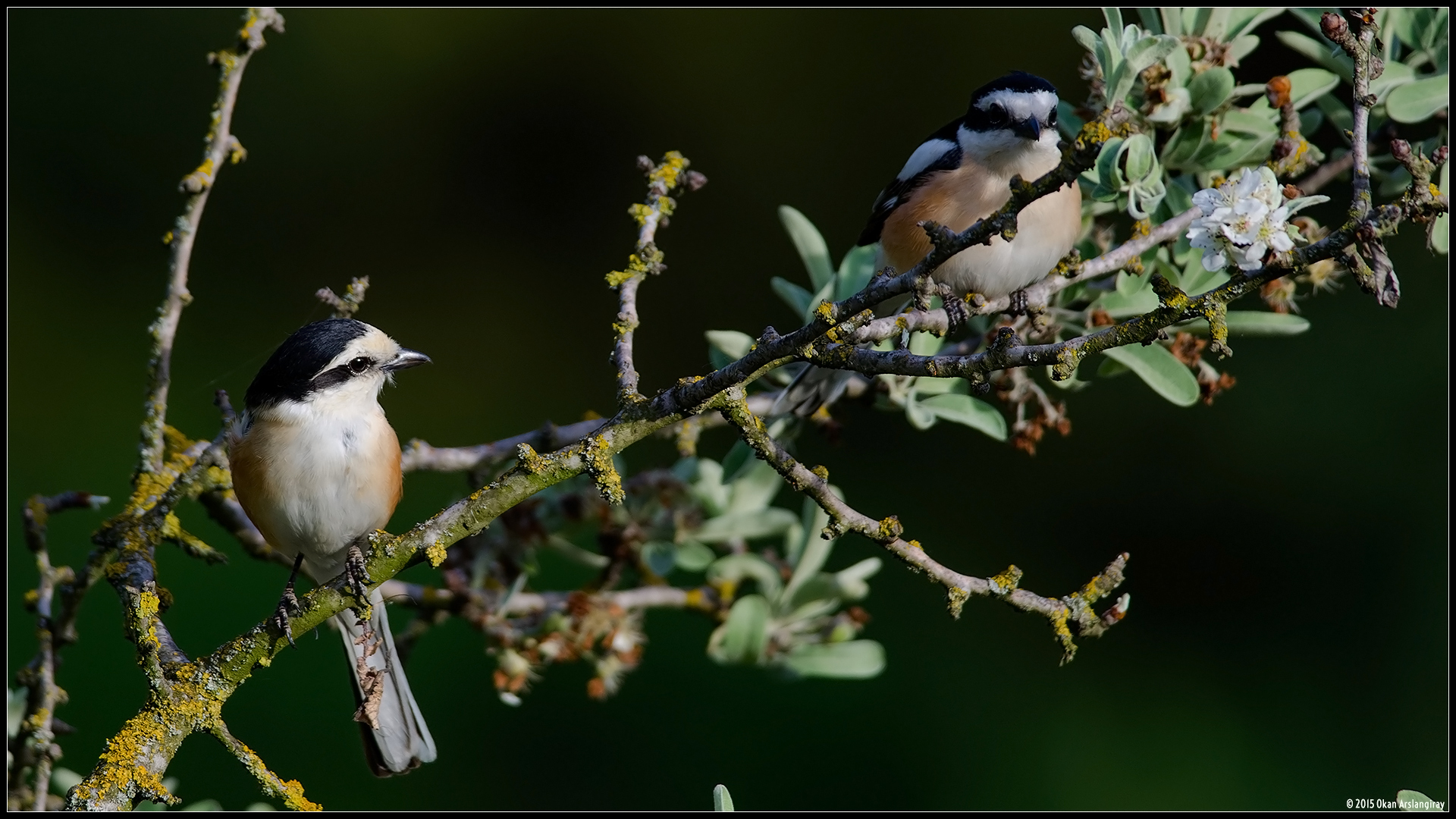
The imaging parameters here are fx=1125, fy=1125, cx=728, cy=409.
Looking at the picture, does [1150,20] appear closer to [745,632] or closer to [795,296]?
[795,296]

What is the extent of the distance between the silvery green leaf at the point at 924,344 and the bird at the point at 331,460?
90 centimetres

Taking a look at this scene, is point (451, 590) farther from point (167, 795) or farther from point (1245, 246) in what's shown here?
point (1245, 246)

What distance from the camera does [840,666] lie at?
2.20 m

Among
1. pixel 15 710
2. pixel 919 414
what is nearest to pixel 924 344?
pixel 919 414

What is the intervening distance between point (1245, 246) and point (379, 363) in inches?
55.7

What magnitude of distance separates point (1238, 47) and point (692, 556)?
139 centimetres

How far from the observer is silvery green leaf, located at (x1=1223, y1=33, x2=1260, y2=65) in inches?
78.0

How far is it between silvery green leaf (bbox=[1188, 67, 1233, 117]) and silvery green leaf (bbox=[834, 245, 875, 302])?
633mm

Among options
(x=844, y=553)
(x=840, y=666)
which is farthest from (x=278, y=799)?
(x=844, y=553)

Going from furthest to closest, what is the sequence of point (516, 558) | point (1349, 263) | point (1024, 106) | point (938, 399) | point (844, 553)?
1. point (844, 553)
2. point (516, 558)
3. point (1024, 106)
4. point (938, 399)
5. point (1349, 263)

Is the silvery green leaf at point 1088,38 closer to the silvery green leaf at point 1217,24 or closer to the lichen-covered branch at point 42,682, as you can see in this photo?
the silvery green leaf at point 1217,24

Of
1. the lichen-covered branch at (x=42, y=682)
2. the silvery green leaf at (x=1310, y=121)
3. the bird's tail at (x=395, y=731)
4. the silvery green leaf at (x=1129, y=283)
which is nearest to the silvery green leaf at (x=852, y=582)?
the silvery green leaf at (x=1129, y=283)

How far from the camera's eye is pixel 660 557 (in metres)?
2.28

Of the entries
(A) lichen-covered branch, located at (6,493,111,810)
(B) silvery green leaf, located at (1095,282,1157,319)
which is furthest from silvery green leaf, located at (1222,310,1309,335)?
(A) lichen-covered branch, located at (6,493,111,810)
